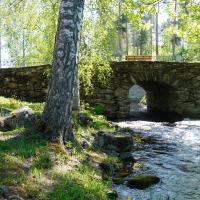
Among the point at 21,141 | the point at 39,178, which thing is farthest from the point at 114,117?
the point at 39,178

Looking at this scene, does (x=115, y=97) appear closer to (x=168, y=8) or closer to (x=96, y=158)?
(x=168, y=8)

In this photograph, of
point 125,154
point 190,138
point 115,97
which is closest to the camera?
point 125,154

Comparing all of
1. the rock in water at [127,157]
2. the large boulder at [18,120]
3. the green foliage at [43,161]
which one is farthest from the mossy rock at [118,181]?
the large boulder at [18,120]

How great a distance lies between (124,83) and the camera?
24.0m

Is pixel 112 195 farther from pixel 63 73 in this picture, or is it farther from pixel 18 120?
pixel 18 120

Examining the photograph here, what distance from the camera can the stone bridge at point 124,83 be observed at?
70.9 feet

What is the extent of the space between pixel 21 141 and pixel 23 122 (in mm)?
1764

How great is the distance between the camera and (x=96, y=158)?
1065cm

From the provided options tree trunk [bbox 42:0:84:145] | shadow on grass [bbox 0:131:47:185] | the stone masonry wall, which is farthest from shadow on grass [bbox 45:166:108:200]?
the stone masonry wall

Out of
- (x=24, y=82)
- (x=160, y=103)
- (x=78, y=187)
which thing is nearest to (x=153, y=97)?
(x=160, y=103)

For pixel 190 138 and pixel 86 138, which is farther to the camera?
pixel 190 138

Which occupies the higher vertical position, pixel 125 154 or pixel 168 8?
pixel 168 8

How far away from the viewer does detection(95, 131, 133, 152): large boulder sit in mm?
12719

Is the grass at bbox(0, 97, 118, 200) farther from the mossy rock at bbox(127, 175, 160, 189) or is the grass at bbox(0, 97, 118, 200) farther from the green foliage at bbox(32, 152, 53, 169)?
the mossy rock at bbox(127, 175, 160, 189)
